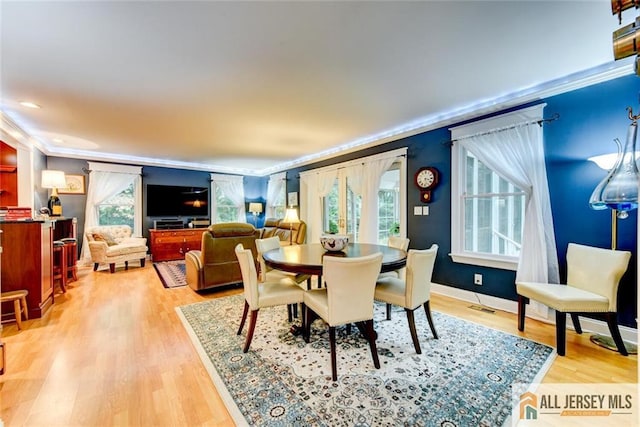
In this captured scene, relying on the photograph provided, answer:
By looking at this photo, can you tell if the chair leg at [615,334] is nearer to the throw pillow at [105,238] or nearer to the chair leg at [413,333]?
the chair leg at [413,333]

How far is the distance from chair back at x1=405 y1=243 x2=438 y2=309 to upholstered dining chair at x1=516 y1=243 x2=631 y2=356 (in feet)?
3.35

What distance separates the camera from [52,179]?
4191mm

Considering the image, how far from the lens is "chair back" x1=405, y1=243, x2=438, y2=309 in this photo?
207cm

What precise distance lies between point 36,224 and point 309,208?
422 cm

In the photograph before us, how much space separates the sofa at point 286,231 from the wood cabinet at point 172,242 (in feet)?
5.64

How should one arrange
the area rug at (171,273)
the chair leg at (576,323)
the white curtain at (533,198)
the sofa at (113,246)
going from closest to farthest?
the chair leg at (576,323) → the white curtain at (533,198) → the area rug at (171,273) → the sofa at (113,246)

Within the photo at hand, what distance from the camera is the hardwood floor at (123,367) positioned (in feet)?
4.86

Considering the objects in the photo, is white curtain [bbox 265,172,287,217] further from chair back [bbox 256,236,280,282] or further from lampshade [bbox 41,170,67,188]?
lampshade [bbox 41,170,67,188]

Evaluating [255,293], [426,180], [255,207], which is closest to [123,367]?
[255,293]

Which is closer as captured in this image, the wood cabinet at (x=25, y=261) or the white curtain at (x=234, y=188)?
the wood cabinet at (x=25, y=261)

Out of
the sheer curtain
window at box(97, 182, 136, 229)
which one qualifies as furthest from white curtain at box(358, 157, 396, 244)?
window at box(97, 182, 136, 229)

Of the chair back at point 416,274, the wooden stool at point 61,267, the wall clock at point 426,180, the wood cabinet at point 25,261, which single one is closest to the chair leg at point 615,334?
the chair back at point 416,274

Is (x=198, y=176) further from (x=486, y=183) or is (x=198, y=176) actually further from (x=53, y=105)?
(x=486, y=183)

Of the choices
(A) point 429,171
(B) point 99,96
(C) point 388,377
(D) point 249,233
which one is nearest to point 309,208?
(D) point 249,233
